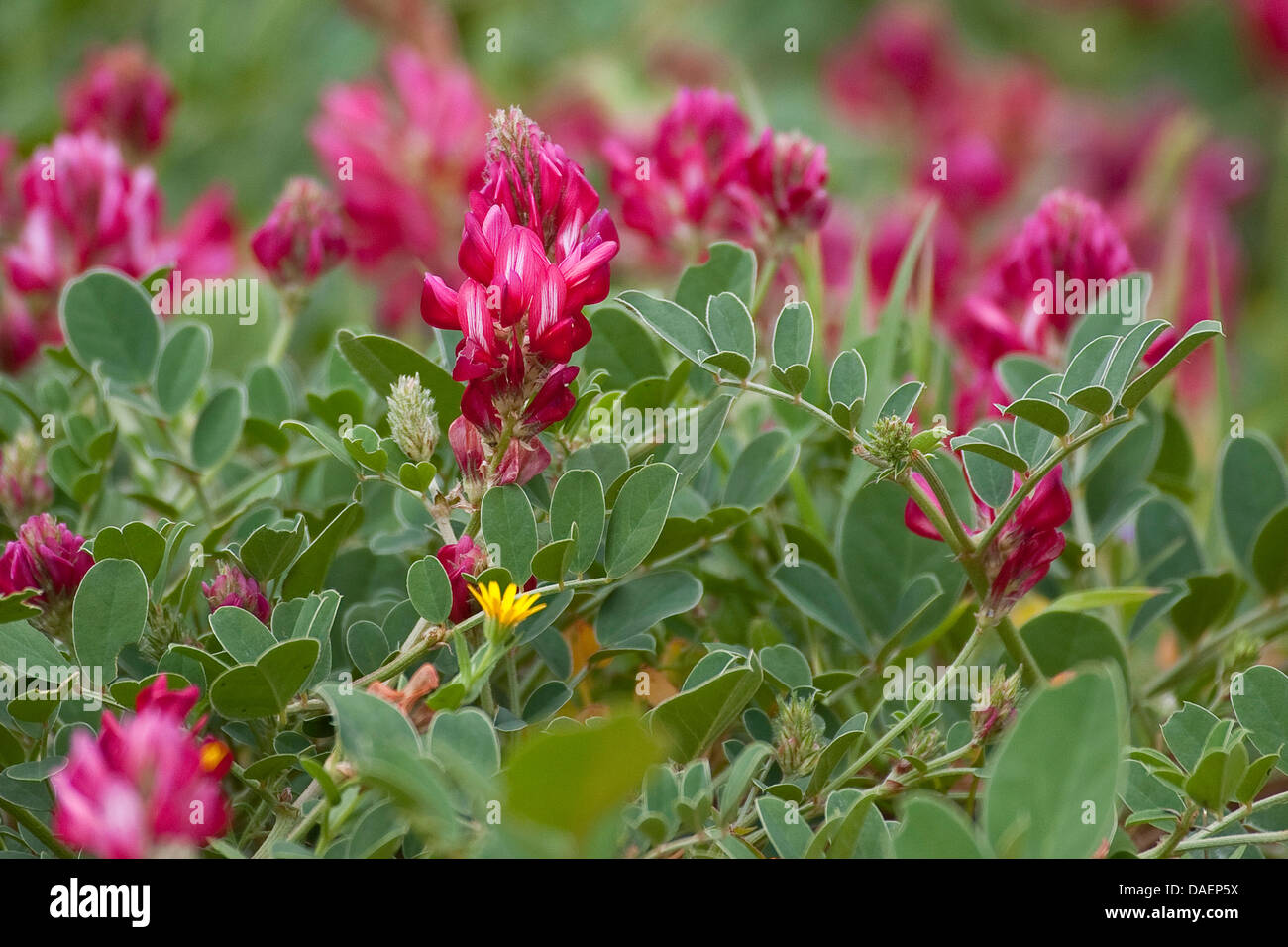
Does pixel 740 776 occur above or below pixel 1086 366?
below

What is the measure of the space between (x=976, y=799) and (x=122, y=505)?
0.55m

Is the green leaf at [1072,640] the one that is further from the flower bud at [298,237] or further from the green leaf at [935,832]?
the flower bud at [298,237]

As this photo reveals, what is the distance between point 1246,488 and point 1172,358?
321 mm

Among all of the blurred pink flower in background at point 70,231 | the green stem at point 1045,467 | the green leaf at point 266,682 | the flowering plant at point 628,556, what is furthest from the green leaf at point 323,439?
the blurred pink flower in background at point 70,231

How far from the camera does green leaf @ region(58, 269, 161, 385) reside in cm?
82

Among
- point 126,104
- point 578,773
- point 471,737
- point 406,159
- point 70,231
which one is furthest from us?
point 406,159

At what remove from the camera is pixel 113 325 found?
32.9 inches

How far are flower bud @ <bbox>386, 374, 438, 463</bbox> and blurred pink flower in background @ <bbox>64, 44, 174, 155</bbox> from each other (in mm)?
740

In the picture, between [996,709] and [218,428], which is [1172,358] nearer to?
[996,709]

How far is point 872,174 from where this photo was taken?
2105mm

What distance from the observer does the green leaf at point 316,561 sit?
0.65 m

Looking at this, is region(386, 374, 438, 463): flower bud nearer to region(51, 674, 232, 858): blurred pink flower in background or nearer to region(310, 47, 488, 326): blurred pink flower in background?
region(51, 674, 232, 858): blurred pink flower in background

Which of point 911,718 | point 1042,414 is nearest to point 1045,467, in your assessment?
point 1042,414
